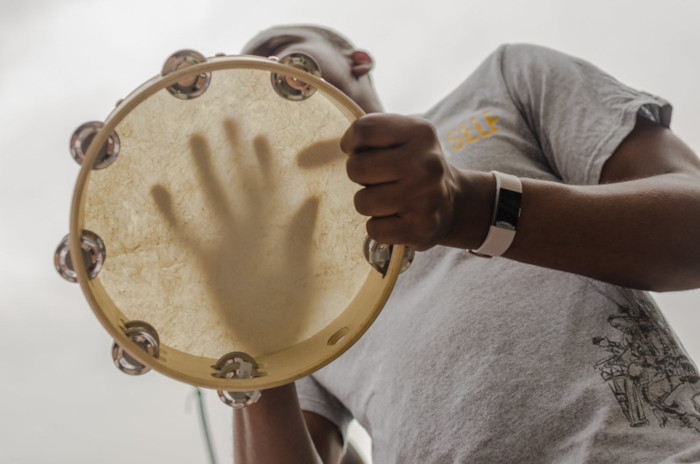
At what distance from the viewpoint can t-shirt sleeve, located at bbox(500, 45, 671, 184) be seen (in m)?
0.95

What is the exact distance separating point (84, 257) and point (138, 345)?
0.40ft

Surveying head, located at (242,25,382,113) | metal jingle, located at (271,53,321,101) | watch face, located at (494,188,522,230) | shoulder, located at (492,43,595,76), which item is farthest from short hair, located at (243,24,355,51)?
watch face, located at (494,188,522,230)

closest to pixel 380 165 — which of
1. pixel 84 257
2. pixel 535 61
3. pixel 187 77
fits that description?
pixel 187 77

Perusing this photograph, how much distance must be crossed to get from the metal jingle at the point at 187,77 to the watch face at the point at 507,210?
15.4 inches

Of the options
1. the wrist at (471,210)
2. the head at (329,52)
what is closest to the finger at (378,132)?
the wrist at (471,210)

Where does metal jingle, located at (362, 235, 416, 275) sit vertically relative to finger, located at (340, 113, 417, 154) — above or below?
below

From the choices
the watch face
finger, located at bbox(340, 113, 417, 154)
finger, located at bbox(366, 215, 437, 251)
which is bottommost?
the watch face

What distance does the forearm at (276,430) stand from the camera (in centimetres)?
87

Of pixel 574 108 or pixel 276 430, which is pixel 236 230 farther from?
pixel 574 108

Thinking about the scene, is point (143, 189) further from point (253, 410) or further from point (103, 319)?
point (253, 410)

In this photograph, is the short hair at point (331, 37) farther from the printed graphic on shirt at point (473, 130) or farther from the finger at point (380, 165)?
the finger at point (380, 165)

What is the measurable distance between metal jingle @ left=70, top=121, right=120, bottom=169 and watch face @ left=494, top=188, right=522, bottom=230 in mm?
473

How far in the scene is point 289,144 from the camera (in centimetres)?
73

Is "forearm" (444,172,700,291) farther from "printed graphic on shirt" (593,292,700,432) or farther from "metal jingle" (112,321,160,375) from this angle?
"metal jingle" (112,321,160,375)
